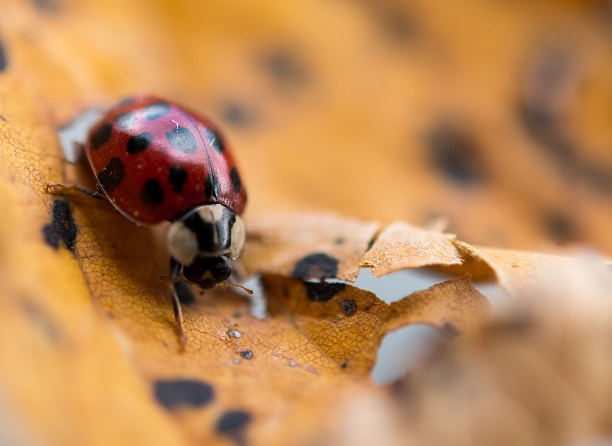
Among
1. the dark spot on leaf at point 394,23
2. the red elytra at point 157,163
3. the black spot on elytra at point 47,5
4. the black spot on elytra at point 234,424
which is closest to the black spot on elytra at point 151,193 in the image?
the red elytra at point 157,163

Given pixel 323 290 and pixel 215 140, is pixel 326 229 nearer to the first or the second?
pixel 323 290

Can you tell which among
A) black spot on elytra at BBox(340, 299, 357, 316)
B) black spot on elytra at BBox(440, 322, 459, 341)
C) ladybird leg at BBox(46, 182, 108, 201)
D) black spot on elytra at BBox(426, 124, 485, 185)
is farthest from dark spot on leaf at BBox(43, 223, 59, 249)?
black spot on elytra at BBox(426, 124, 485, 185)

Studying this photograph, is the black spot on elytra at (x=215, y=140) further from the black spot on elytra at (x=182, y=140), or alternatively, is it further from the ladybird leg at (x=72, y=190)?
the ladybird leg at (x=72, y=190)

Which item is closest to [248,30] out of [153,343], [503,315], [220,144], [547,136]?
[220,144]

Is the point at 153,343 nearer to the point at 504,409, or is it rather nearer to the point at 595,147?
the point at 504,409

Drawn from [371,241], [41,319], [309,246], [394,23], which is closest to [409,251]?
[371,241]

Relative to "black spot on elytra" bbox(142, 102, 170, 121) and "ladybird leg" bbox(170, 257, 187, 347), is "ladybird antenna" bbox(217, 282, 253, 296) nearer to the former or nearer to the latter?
"ladybird leg" bbox(170, 257, 187, 347)
